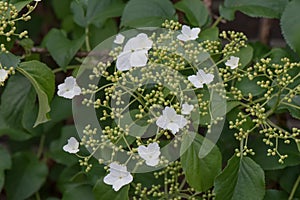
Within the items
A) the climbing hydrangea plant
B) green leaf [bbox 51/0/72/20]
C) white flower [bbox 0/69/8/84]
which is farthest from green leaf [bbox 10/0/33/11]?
green leaf [bbox 51/0/72/20]

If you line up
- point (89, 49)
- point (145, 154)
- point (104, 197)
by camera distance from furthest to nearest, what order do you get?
point (89, 49)
point (104, 197)
point (145, 154)

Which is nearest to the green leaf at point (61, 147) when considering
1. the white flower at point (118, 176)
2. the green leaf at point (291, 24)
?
the white flower at point (118, 176)

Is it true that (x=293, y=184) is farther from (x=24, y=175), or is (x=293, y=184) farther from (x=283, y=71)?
(x=24, y=175)

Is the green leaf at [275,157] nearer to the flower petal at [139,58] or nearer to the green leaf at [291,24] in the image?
the green leaf at [291,24]

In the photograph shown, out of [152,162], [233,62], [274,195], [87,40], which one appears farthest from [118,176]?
[87,40]

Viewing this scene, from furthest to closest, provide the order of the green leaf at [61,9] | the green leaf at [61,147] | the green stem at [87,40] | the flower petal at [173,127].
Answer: the green leaf at [61,9] < the green leaf at [61,147] < the green stem at [87,40] < the flower petal at [173,127]

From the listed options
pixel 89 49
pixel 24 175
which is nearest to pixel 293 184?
pixel 89 49

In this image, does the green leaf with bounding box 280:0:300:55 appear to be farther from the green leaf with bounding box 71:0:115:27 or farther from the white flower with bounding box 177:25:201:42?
the green leaf with bounding box 71:0:115:27
